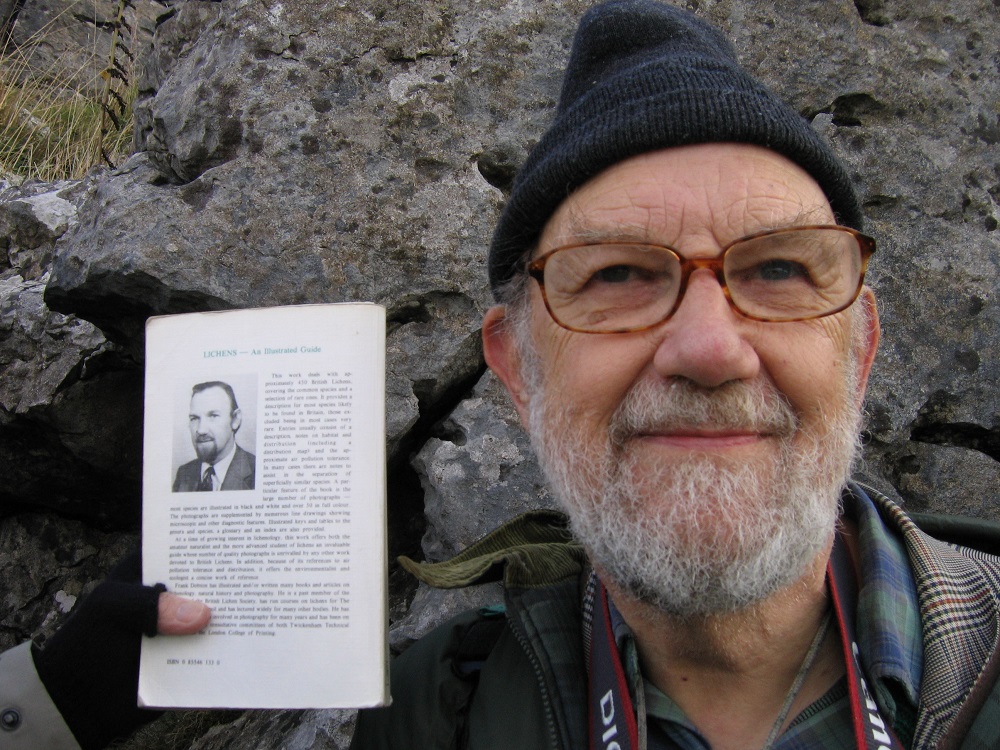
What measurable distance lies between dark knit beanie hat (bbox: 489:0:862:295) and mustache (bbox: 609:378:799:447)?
18.3 inches

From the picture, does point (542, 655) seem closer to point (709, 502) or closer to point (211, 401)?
point (709, 502)

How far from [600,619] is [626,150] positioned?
92 cm

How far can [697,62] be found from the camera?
1.61 metres

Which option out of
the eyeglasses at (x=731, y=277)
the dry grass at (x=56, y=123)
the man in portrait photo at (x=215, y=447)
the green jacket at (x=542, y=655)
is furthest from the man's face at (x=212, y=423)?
the dry grass at (x=56, y=123)

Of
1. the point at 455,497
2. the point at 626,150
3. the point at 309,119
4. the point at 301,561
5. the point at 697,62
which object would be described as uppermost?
the point at 697,62

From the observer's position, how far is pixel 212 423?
1.47 meters

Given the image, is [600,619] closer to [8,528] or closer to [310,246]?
[310,246]

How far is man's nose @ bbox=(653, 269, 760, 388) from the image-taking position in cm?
137

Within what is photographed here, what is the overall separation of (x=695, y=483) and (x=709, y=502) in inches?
1.5

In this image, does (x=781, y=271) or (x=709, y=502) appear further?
(x=781, y=271)

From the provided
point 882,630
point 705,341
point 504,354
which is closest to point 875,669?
point 882,630

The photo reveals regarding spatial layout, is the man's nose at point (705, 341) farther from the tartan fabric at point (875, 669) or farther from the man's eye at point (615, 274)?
the tartan fabric at point (875, 669)

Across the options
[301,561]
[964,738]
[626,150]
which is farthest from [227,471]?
[964,738]

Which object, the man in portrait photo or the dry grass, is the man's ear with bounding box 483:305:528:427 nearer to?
the man in portrait photo
